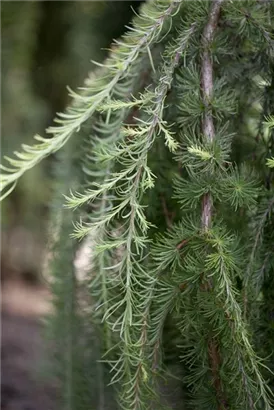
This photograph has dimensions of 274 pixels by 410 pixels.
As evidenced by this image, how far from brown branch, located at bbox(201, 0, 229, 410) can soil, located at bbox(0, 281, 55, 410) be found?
614 millimetres

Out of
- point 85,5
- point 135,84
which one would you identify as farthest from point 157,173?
point 85,5

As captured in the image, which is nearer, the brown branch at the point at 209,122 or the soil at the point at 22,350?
the brown branch at the point at 209,122

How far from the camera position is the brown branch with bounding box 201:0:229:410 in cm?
92

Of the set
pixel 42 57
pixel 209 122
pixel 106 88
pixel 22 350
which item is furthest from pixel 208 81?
pixel 22 350

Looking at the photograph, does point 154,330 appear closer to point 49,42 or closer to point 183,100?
point 183,100

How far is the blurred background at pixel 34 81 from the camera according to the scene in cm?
200

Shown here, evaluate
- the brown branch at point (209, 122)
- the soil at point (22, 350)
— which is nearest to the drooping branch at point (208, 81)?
the brown branch at point (209, 122)

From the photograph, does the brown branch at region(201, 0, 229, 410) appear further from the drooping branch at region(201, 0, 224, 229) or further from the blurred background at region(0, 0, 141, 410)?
the blurred background at region(0, 0, 141, 410)

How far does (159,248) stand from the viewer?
0.93 metres

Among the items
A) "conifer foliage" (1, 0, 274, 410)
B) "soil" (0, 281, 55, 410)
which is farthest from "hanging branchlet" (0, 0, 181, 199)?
"soil" (0, 281, 55, 410)

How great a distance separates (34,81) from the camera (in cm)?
249

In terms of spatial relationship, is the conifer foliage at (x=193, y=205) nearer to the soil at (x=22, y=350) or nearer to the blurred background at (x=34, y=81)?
the soil at (x=22, y=350)

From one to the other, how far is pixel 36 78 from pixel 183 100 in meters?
1.62

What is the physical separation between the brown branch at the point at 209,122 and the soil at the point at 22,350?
2.01ft
